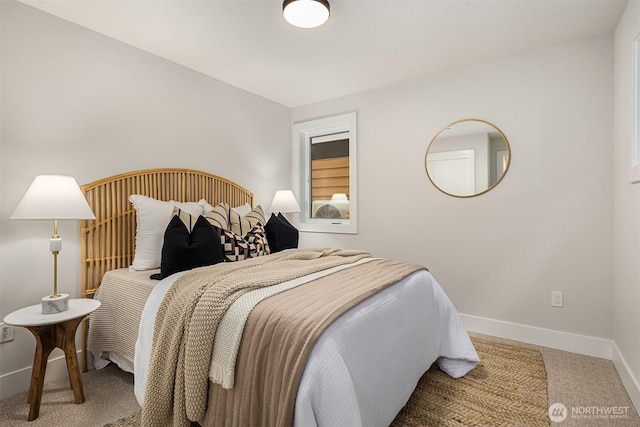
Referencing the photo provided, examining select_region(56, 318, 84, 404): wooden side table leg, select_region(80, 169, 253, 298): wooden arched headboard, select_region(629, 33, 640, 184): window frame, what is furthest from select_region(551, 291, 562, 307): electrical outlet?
select_region(56, 318, 84, 404): wooden side table leg

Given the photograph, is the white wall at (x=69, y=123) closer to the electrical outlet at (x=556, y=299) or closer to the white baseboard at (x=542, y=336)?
the white baseboard at (x=542, y=336)

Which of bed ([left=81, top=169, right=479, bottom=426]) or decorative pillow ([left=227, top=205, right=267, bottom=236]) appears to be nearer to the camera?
bed ([left=81, top=169, right=479, bottom=426])

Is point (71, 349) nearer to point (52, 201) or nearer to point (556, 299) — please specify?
point (52, 201)

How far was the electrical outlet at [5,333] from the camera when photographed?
204 centimetres

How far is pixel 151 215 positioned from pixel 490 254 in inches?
112

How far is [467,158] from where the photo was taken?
315cm

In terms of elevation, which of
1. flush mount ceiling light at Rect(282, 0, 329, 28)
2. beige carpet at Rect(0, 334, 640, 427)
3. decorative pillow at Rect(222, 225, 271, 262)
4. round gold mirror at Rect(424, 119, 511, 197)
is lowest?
beige carpet at Rect(0, 334, 640, 427)

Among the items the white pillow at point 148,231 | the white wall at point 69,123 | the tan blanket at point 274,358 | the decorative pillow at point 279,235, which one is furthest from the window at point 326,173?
the tan blanket at point 274,358

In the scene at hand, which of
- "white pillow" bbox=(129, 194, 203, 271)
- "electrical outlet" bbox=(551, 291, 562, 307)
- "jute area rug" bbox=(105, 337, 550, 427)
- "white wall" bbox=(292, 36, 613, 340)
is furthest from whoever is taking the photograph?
"electrical outlet" bbox=(551, 291, 562, 307)

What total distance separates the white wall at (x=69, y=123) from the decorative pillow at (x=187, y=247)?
31.4 inches

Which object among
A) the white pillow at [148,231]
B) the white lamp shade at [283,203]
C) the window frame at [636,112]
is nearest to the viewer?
the window frame at [636,112]

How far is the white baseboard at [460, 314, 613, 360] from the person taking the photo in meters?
2.58

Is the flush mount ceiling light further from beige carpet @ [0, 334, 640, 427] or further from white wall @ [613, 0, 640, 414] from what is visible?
beige carpet @ [0, 334, 640, 427]

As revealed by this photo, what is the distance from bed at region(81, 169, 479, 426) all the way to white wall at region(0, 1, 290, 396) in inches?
9.8
